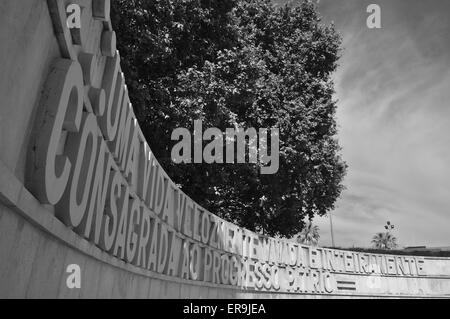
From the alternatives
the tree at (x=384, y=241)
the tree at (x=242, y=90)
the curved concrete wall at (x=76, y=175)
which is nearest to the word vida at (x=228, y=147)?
the tree at (x=242, y=90)

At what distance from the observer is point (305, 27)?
2134 centimetres

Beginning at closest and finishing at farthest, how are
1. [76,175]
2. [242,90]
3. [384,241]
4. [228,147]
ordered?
[76,175], [242,90], [228,147], [384,241]

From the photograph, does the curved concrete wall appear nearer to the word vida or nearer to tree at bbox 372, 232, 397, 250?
the word vida

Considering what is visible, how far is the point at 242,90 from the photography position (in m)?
14.0

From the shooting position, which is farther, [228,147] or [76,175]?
[228,147]

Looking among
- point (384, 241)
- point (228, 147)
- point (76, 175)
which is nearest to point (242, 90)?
point (228, 147)

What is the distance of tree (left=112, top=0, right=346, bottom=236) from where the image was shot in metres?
12.9

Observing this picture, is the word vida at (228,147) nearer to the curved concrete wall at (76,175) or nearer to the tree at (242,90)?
the tree at (242,90)

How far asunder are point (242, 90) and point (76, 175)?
10567 mm

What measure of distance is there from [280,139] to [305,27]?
23.4ft

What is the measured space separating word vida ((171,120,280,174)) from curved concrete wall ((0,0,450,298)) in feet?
12.7

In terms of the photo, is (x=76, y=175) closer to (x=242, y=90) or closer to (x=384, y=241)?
(x=242, y=90)

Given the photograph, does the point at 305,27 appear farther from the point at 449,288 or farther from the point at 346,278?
the point at 449,288
